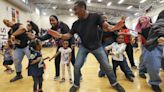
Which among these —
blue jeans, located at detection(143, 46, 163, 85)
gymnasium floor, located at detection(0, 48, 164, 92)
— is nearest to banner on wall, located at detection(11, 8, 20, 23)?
gymnasium floor, located at detection(0, 48, 164, 92)

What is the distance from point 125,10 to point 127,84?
21907 mm

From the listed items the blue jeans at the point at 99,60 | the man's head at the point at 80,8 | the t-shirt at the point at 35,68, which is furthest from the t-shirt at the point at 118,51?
the t-shirt at the point at 35,68

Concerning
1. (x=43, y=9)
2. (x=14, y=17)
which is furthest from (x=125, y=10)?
(x=14, y=17)

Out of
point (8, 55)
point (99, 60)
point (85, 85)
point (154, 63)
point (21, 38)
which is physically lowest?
point (85, 85)

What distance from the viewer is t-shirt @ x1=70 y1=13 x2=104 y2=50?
356 centimetres

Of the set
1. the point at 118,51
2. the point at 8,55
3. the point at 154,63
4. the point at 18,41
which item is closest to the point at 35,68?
the point at 18,41

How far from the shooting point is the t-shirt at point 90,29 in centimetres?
356

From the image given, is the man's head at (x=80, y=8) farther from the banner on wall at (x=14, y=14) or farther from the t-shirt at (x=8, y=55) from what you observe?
the banner on wall at (x=14, y=14)

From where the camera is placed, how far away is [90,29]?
356 centimetres

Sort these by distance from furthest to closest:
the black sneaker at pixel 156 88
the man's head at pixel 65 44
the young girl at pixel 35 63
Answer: the man's head at pixel 65 44, the black sneaker at pixel 156 88, the young girl at pixel 35 63

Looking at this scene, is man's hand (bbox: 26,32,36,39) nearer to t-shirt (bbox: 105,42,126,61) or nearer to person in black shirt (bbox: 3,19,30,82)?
person in black shirt (bbox: 3,19,30,82)

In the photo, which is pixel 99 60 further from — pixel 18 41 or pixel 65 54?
pixel 18 41

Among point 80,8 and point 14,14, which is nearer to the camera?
point 80,8

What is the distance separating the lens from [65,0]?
2133 centimetres
